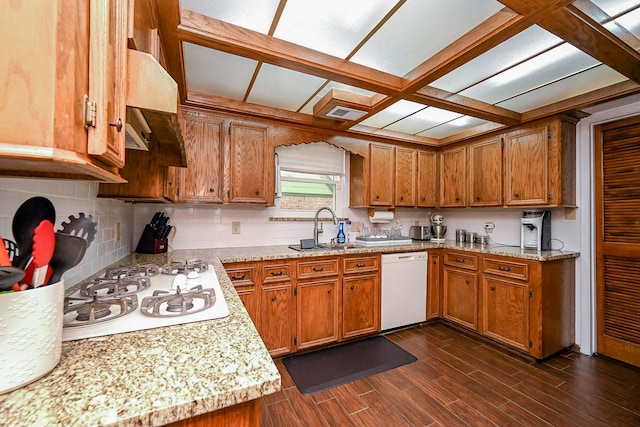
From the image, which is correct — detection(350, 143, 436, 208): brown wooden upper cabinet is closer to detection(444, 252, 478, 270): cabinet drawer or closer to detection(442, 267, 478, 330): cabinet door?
detection(444, 252, 478, 270): cabinet drawer

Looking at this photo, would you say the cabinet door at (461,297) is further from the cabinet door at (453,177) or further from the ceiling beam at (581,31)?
the ceiling beam at (581,31)

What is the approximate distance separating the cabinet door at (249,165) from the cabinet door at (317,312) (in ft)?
3.07

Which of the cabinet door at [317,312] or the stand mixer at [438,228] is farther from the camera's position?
the stand mixer at [438,228]

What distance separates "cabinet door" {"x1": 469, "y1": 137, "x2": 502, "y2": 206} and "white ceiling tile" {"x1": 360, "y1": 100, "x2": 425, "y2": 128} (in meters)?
1.09

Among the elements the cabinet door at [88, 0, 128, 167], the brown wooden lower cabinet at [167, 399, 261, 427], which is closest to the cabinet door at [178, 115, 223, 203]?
the cabinet door at [88, 0, 128, 167]

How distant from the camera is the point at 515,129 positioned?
2.87 m

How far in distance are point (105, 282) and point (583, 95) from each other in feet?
11.9

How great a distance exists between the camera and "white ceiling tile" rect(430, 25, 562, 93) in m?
1.62

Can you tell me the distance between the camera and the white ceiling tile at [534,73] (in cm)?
181

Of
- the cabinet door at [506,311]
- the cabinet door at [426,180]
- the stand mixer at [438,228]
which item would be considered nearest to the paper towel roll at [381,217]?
the cabinet door at [426,180]

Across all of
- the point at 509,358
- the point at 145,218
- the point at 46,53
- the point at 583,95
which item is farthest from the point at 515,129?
the point at 145,218

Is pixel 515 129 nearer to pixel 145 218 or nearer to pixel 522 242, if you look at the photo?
pixel 522 242

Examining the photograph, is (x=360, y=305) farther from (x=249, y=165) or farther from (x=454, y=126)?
(x=454, y=126)

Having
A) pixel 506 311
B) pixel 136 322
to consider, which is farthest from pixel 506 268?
pixel 136 322
